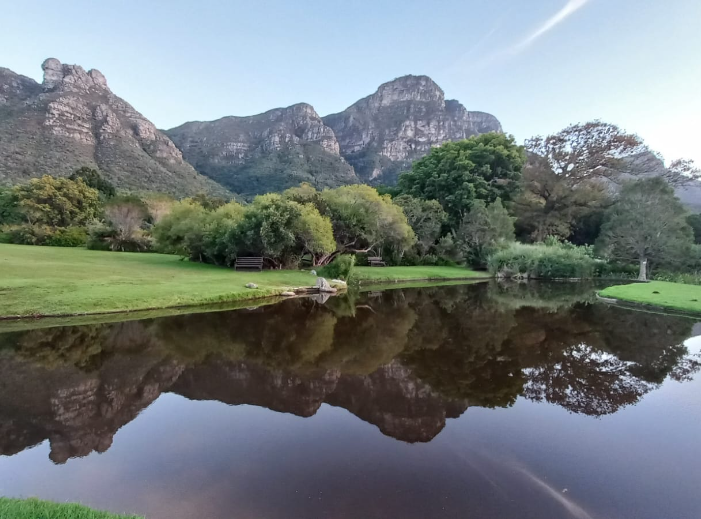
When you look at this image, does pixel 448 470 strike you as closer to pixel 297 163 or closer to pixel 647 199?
pixel 647 199

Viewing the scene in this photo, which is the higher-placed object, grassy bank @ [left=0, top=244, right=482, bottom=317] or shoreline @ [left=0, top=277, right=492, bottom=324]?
grassy bank @ [left=0, top=244, right=482, bottom=317]

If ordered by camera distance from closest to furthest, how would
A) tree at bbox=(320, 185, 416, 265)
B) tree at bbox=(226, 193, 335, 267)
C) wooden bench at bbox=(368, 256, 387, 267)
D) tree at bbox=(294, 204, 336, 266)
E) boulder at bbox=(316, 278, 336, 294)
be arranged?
boulder at bbox=(316, 278, 336, 294)
tree at bbox=(226, 193, 335, 267)
tree at bbox=(294, 204, 336, 266)
tree at bbox=(320, 185, 416, 265)
wooden bench at bbox=(368, 256, 387, 267)

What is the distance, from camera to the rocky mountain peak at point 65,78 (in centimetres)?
9081

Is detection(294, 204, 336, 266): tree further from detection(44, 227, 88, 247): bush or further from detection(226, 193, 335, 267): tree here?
detection(44, 227, 88, 247): bush

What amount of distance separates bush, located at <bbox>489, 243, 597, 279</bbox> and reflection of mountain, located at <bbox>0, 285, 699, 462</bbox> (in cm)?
1880

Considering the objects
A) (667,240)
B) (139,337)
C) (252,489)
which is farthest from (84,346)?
(667,240)

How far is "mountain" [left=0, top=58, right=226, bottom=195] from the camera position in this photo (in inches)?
2630

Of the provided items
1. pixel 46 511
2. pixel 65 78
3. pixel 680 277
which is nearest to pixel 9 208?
pixel 46 511

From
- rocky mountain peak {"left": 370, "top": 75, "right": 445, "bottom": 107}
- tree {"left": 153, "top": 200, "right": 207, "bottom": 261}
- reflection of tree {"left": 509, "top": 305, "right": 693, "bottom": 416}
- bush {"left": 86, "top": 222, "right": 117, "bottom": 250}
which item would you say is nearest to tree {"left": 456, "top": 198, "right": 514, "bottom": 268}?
reflection of tree {"left": 509, "top": 305, "right": 693, "bottom": 416}

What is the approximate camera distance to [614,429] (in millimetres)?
6324

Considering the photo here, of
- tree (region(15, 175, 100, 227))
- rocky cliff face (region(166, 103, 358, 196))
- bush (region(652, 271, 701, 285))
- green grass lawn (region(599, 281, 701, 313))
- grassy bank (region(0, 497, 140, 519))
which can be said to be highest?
rocky cliff face (region(166, 103, 358, 196))

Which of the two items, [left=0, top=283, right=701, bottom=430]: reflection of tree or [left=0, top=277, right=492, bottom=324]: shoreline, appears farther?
[left=0, top=277, right=492, bottom=324]: shoreline

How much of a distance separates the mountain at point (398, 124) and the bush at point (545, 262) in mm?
117737

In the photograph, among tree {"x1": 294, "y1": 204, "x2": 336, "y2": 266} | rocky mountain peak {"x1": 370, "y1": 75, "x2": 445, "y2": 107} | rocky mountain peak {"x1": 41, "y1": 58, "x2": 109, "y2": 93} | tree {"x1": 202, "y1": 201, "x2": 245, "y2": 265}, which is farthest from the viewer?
rocky mountain peak {"x1": 370, "y1": 75, "x2": 445, "y2": 107}
